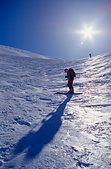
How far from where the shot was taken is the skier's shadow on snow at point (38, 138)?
2.97m

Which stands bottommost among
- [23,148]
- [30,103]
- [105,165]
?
[105,165]

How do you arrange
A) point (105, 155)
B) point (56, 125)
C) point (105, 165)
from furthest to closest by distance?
point (56, 125)
point (105, 155)
point (105, 165)

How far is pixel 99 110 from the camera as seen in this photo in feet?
16.6

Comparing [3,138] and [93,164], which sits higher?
[3,138]

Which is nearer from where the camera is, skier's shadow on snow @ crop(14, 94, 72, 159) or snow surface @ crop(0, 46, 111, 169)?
snow surface @ crop(0, 46, 111, 169)

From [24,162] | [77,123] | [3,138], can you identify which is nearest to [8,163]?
[24,162]

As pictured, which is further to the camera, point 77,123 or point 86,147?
point 77,123

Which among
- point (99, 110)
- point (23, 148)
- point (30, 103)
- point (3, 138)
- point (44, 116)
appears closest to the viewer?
point (23, 148)

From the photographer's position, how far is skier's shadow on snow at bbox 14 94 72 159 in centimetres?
297

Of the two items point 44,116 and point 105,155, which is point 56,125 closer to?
point 44,116

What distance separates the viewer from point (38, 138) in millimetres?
3432

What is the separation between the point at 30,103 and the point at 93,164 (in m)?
3.98

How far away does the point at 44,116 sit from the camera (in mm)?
4734

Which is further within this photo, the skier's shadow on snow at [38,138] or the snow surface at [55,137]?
the skier's shadow on snow at [38,138]
